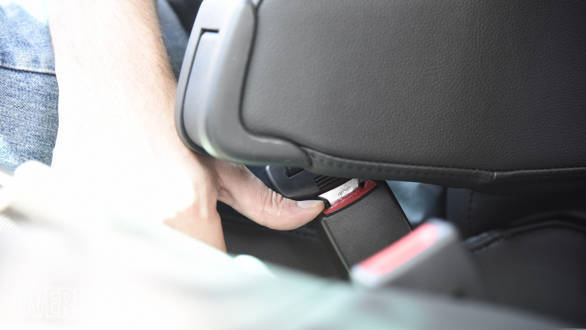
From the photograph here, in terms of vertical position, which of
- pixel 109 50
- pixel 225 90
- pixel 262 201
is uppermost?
pixel 225 90

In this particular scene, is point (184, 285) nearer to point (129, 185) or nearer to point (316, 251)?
point (129, 185)

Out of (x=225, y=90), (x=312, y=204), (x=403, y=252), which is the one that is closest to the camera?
(x=403, y=252)

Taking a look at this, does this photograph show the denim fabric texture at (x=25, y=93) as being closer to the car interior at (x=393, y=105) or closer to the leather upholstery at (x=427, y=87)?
the car interior at (x=393, y=105)

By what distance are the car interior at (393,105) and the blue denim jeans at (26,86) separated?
0.97ft

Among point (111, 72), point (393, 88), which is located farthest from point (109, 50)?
point (393, 88)

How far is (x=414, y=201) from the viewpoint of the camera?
0.97m

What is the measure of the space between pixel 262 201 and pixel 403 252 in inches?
17.6

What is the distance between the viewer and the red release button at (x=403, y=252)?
0.34 m

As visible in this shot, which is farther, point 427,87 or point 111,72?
point 111,72

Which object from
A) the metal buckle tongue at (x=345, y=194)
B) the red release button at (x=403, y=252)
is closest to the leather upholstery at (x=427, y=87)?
the metal buckle tongue at (x=345, y=194)

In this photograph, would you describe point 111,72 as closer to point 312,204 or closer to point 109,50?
point 109,50

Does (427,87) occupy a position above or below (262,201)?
above

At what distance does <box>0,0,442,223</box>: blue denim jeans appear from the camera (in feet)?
2.59

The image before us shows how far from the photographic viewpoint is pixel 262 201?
0.78 m
